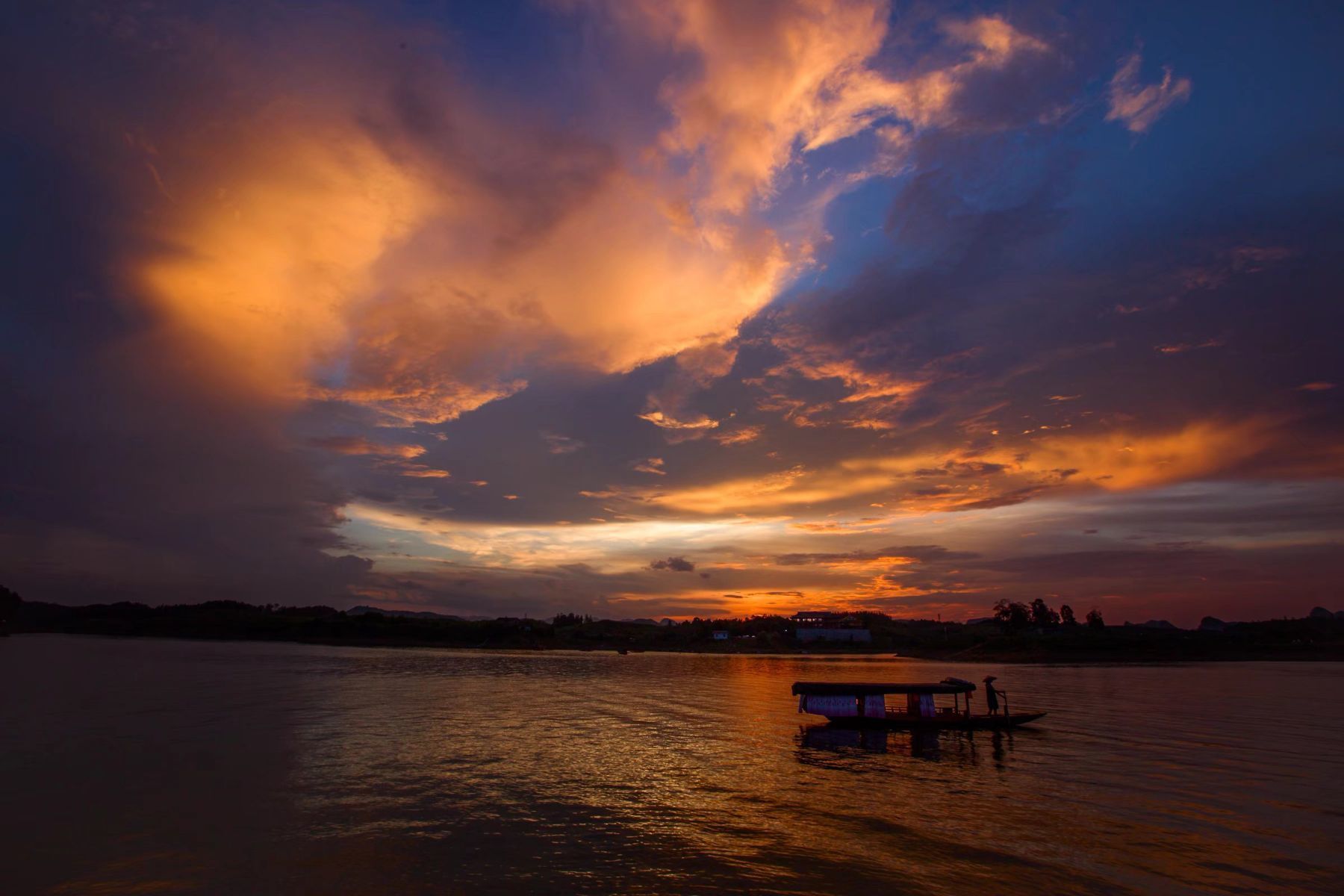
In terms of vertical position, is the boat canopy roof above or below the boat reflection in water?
above

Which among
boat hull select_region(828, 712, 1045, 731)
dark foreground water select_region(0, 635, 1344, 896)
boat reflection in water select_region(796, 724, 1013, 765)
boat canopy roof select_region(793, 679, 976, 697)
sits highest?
boat canopy roof select_region(793, 679, 976, 697)

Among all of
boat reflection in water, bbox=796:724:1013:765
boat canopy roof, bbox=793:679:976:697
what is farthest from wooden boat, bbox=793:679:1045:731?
boat reflection in water, bbox=796:724:1013:765

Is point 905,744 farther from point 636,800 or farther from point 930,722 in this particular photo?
point 636,800

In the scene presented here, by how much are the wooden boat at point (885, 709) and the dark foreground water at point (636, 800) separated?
1.53m

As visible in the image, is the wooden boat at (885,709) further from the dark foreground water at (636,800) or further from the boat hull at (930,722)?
the dark foreground water at (636,800)

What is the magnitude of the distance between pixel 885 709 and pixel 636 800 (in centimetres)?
2961

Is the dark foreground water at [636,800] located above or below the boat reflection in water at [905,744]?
above

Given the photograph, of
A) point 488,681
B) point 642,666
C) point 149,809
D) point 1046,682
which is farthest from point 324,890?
point 642,666

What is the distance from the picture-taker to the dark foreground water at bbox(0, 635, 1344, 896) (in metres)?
23.4

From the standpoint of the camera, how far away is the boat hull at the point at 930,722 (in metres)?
54.0

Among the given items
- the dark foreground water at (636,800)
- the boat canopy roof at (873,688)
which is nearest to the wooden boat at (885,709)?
the boat canopy roof at (873,688)

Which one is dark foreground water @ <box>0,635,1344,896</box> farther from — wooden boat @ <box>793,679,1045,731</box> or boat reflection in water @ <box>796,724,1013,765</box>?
wooden boat @ <box>793,679,1045,731</box>

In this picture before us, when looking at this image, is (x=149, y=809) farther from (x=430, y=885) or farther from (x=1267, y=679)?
(x=1267, y=679)

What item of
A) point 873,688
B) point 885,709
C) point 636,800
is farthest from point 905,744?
point 636,800
